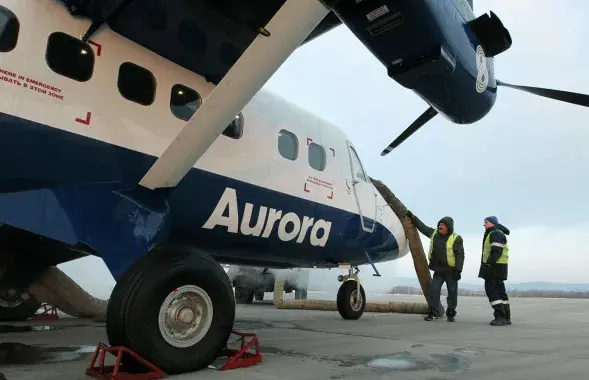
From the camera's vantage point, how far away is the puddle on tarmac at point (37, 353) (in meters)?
4.11

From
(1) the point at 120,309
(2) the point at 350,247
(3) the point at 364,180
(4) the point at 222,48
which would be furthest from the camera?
(3) the point at 364,180

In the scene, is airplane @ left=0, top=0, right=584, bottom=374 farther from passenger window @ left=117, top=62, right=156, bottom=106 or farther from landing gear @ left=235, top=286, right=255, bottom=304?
landing gear @ left=235, top=286, right=255, bottom=304

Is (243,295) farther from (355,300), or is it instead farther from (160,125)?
(160,125)

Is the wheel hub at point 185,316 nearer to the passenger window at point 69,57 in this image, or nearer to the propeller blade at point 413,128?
the passenger window at point 69,57

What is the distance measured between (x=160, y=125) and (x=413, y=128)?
4028 mm

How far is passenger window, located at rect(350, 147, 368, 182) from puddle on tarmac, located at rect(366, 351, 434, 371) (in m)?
4.08

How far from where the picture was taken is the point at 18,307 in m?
7.78

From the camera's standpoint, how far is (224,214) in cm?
536

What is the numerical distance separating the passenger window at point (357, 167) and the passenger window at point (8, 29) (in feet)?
18.1

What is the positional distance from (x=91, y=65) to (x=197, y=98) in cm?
121

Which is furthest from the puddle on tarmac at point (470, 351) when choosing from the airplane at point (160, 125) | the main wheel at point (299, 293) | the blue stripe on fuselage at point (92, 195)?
the main wheel at point (299, 293)

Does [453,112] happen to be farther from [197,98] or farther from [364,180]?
[364,180]

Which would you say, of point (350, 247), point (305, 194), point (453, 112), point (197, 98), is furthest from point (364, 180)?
point (197, 98)

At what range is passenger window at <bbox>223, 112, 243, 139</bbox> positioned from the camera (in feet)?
18.3
